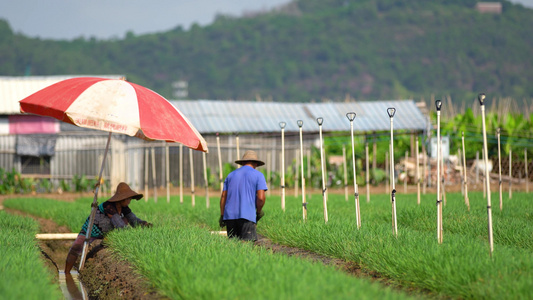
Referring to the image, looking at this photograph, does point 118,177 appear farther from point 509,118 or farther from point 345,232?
point 509,118

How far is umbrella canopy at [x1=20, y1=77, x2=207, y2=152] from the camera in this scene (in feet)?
26.9

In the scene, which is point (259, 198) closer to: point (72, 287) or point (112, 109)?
point (112, 109)

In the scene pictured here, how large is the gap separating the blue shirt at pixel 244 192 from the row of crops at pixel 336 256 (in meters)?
0.55

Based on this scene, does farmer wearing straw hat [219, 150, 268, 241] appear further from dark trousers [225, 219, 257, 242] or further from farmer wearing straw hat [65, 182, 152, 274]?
farmer wearing straw hat [65, 182, 152, 274]

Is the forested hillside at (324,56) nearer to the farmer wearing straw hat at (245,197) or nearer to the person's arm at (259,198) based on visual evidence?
the farmer wearing straw hat at (245,197)

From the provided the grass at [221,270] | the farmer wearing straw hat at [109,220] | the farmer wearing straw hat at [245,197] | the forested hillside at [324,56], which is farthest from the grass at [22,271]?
the forested hillside at [324,56]

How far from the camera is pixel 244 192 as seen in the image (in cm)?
977

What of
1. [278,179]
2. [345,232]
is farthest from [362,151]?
[345,232]

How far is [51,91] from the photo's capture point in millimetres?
8688

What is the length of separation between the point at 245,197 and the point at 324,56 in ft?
374

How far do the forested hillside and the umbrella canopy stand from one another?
92501 millimetres

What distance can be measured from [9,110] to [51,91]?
1997 centimetres

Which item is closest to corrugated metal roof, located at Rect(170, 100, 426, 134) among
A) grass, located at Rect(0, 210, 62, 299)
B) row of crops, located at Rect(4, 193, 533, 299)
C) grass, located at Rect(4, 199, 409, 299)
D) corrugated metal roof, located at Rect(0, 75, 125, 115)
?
corrugated metal roof, located at Rect(0, 75, 125, 115)

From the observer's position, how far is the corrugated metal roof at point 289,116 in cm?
2805
